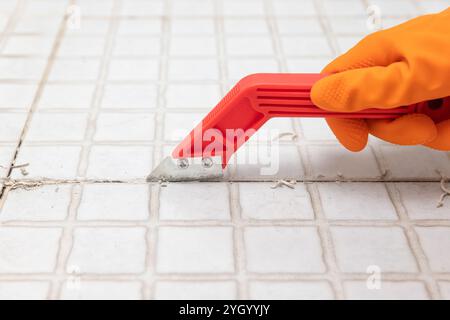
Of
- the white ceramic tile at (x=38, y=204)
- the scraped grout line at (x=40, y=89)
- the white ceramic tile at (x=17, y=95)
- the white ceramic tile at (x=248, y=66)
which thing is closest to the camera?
the white ceramic tile at (x=38, y=204)

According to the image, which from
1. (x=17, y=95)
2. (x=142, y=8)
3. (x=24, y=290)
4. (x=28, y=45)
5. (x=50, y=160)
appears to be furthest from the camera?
(x=142, y=8)

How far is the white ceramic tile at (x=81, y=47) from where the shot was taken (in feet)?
4.28

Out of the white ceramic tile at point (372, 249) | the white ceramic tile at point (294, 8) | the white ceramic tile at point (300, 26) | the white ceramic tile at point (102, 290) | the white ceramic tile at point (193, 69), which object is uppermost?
the white ceramic tile at point (294, 8)

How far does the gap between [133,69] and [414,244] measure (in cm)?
67

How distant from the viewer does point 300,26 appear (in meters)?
1.40

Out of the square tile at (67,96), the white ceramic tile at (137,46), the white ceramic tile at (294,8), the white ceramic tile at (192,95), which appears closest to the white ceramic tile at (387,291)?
the white ceramic tile at (192,95)

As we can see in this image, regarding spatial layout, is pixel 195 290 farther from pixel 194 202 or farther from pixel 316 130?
pixel 316 130

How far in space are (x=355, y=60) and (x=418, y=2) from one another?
2.40 ft

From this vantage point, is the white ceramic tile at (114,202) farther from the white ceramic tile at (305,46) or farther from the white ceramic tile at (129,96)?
the white ceramic tile at (305,46)

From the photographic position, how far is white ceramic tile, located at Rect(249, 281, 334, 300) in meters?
0.80

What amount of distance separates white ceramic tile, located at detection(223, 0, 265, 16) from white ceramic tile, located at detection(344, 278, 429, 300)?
0.82 m

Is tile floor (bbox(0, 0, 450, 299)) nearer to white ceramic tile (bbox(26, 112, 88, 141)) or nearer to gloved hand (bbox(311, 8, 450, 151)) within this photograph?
white ceramic tile (bbox(26, 112, 88, 141))

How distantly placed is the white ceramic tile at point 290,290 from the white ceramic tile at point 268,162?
22 cm

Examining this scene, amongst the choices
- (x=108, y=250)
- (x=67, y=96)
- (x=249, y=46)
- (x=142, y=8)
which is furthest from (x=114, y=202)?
(x=142, y=8)
